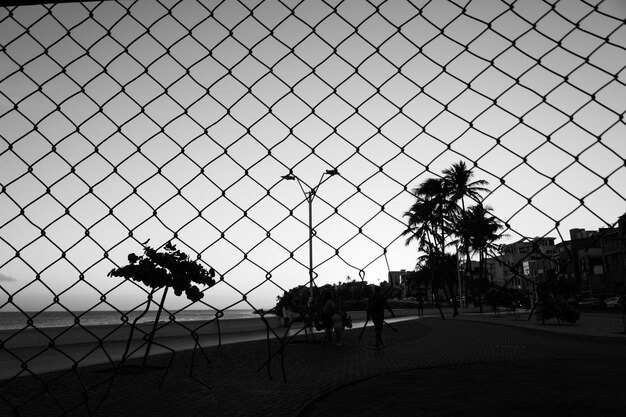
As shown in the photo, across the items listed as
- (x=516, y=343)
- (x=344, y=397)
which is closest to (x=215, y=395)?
(x=344, y=397)

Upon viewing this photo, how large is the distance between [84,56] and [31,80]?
214 millimetres

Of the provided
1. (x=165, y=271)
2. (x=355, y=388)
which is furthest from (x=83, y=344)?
(x=355, y=388)

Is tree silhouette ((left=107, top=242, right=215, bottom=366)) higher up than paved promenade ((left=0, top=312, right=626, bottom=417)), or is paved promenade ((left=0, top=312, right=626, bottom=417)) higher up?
tree silhouette ((left=107, top=242, right=215, bottom=366))

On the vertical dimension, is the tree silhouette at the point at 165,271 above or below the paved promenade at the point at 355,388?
above

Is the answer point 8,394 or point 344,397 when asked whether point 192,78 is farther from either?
point 8,394

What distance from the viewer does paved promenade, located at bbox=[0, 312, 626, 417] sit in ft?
11.5

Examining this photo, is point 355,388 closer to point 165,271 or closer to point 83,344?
point 165,271

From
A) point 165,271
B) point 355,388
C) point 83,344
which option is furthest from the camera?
point 83,344

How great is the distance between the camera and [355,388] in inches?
189

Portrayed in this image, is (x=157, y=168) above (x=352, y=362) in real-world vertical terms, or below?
above

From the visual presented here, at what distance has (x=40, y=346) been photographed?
14.8 m

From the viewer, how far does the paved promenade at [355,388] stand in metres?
3.49

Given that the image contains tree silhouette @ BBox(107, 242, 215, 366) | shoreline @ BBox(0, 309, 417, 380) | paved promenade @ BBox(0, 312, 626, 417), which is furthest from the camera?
shoreline @ BBox(0, 309, 417, 380)

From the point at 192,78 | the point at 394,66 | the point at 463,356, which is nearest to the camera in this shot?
the point at 394,66
